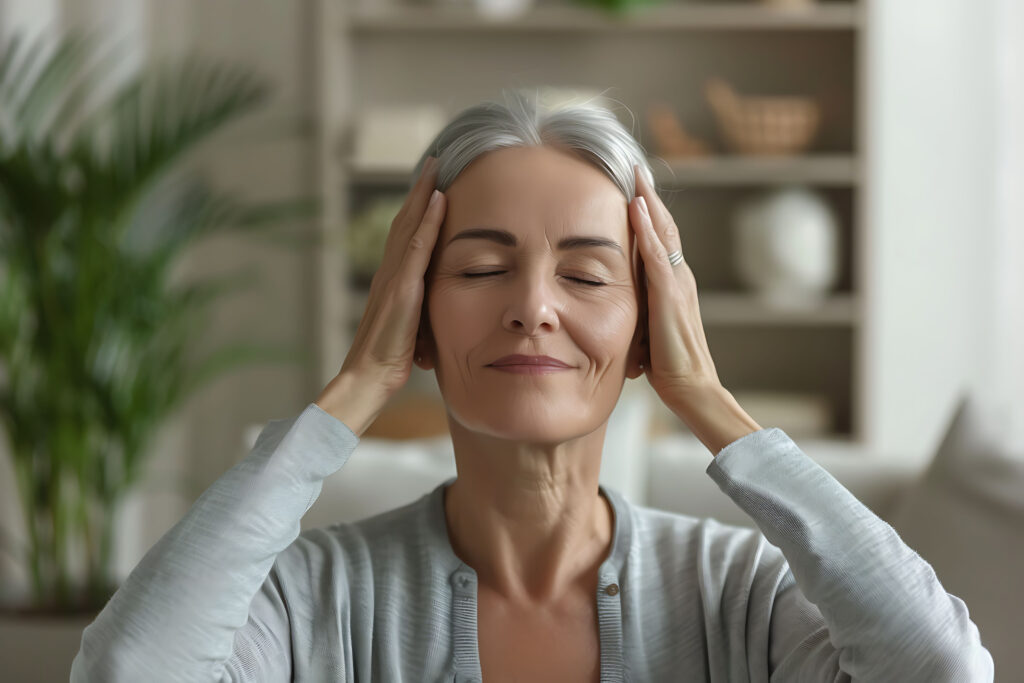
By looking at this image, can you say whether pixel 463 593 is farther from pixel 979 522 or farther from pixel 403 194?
pixel 403 194

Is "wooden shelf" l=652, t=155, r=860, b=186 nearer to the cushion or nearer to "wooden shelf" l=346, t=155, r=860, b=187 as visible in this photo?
"wooden shelf" l=346, t=155, r=860, b=187

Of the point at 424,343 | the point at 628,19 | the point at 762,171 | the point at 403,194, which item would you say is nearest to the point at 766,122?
the point at 762,171

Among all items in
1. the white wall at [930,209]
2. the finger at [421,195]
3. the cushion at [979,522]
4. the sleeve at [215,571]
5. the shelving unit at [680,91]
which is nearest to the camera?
the sleeve at [215,571]

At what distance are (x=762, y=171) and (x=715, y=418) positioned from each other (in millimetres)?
2375

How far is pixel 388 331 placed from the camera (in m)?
1.28

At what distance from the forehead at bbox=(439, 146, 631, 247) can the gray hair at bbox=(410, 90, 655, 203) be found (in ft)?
0.04

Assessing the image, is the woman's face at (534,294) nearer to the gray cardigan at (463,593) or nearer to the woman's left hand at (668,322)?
the woman's left hand at (668,322)

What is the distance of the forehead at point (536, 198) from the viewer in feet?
4.13

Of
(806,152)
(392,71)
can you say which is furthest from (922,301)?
(392,71)

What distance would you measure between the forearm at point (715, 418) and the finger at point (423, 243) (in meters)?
0.34

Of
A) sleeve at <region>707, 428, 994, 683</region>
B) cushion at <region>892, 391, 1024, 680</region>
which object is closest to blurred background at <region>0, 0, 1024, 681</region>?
cushion at <region>892, 391, 1024, 680</region>

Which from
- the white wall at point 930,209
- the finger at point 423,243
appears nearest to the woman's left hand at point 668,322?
the finger at point 423,243

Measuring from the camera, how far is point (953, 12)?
3.61 meters

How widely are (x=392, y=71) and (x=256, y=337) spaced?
1068 mm
